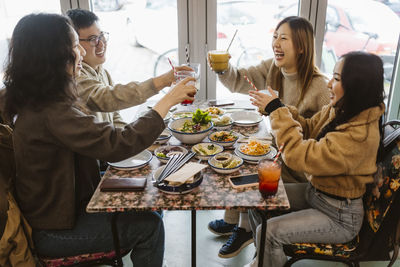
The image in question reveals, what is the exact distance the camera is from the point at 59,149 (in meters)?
1.49

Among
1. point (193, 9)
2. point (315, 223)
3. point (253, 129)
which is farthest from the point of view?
point (193, 9)

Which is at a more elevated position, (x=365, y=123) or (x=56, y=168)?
(x=365, y=123)

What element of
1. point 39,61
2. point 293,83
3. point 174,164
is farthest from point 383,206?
point 39,61

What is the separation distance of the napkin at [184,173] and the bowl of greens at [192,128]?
0.85 ft

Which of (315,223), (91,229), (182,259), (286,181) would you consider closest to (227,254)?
(182,259)

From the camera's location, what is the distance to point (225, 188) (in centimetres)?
150

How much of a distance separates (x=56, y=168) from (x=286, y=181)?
137 cm

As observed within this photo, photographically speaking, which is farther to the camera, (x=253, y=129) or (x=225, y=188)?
(x=253, y=129)

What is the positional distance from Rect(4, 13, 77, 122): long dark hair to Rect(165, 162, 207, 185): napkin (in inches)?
21.1

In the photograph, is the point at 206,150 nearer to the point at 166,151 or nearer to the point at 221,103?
the point at 166,151

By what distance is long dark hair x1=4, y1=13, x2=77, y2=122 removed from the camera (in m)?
1.42

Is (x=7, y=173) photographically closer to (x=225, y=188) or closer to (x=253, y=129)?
(x=225, y=188)

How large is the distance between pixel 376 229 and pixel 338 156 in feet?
1.21

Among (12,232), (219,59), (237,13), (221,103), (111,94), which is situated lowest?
(12,232)
